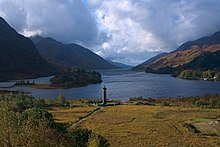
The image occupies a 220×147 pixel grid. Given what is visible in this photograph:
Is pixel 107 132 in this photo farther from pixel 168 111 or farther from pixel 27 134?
pixel 27 134

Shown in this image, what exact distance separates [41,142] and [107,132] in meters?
32.7

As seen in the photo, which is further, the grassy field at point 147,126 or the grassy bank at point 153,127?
the grassy bank at point 153,127

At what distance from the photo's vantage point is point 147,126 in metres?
53.6

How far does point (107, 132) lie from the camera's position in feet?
157

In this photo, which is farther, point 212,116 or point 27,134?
point 212,116

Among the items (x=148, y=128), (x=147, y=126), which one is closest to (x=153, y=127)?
(x=147, y=126)

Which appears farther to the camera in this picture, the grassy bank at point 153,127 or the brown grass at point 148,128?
the grassy bank at point 153,127

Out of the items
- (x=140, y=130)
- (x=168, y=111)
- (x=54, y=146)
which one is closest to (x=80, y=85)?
(x=168, y=111)

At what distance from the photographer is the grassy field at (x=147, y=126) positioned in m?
43.1

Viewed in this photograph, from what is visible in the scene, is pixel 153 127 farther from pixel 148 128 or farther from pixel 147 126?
pixel 148 128

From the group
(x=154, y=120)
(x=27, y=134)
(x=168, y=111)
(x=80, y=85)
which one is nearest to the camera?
(x=27, y=134)

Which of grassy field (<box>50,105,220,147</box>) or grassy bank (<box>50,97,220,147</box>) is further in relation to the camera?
grassy bank (<box>50,97,220,147</box>)

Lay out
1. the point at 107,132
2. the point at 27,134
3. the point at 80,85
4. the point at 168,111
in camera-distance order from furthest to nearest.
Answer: the point at 80,85 → the point at 168,111 → the point at 107,132 → the point at 27,134

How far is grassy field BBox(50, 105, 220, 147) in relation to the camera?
43.1 m
